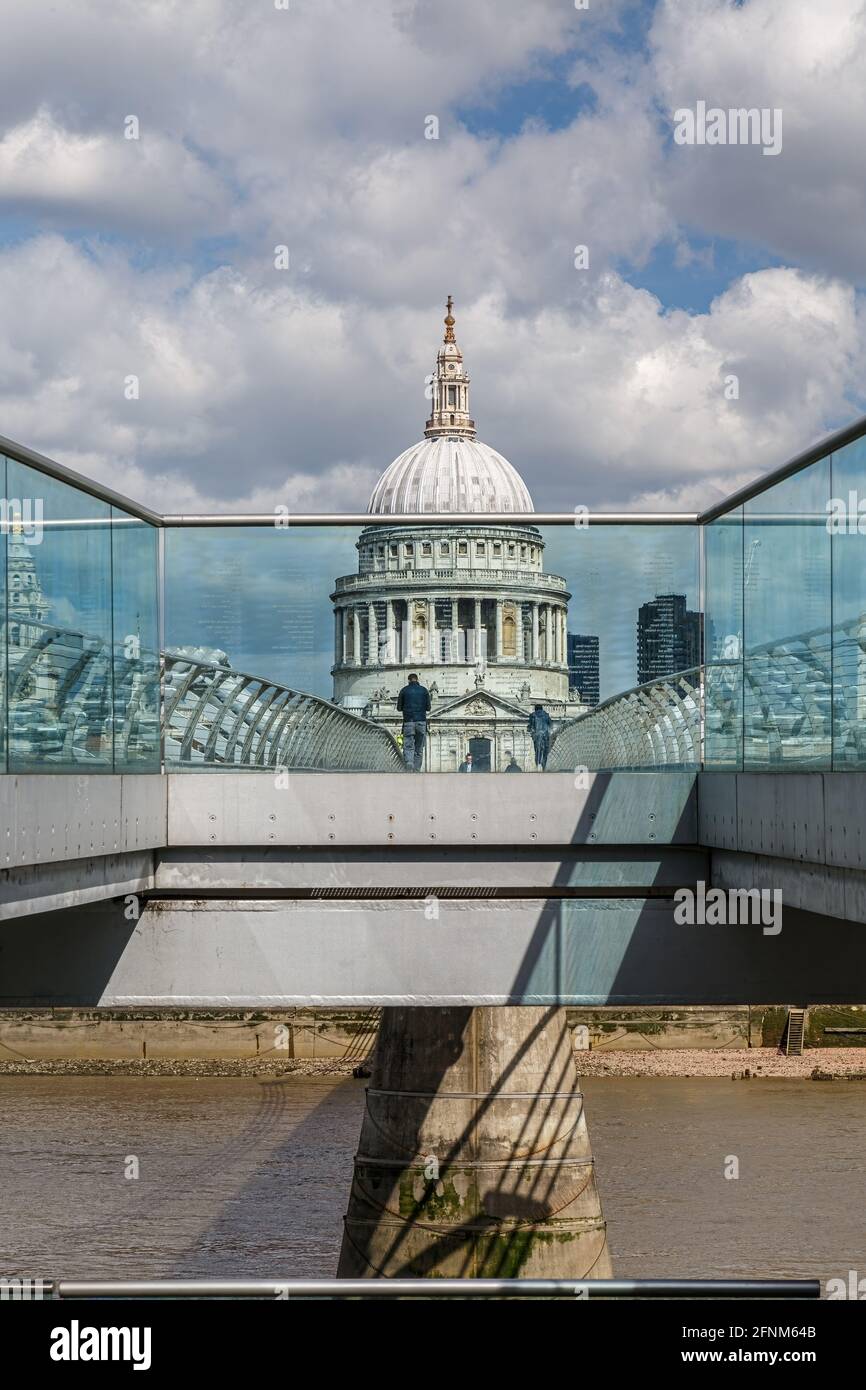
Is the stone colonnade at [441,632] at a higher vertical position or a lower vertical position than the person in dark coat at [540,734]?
higher

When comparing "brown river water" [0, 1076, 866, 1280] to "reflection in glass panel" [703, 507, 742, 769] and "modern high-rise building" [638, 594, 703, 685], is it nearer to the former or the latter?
"modern high-rise building" [638, 594, 703, 685]

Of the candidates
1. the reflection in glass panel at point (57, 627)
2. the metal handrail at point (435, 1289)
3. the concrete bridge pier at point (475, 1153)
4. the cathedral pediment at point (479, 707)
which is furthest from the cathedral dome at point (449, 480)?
the metal handrail at point (435, 1289)

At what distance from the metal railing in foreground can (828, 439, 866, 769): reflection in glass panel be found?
2216 millimetres

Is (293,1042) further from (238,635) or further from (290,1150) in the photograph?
(238,635)

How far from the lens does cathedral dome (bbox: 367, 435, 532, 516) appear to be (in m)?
99.7

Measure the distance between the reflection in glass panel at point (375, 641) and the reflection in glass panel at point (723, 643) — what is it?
6.1 inches

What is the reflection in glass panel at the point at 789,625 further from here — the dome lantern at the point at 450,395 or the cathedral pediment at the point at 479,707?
the dome lantern at the point at 450,395

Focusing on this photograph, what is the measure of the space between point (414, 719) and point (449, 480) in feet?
304

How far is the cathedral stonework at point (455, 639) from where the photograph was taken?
9492mm

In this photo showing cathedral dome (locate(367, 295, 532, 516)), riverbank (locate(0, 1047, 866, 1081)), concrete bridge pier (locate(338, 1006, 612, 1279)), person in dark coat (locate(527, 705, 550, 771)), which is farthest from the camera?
cathedral dome (locate(367, 295, 532, 516))

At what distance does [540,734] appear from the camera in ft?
33.2

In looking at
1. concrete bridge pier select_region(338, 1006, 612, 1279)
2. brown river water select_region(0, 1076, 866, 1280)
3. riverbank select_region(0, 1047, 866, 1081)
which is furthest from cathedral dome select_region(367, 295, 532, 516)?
concrete bridge pier select_region(338, 1006, 612, 1279)
